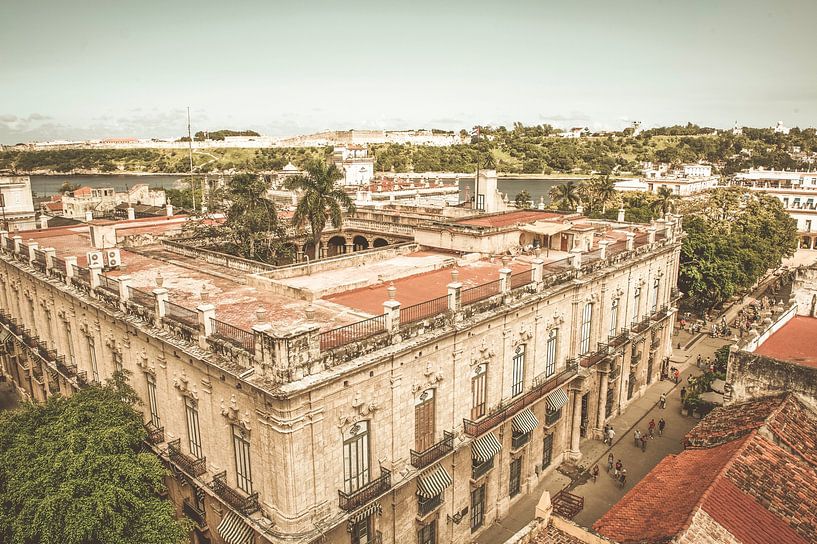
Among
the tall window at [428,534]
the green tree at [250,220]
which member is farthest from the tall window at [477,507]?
the green tree at [250,220]

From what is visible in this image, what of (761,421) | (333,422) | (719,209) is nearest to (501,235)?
(761,421)

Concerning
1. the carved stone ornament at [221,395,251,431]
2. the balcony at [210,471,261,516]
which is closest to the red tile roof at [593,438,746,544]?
the balcony at [210,471,261,516]

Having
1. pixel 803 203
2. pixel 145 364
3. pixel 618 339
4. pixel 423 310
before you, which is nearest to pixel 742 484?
pixel 423 310

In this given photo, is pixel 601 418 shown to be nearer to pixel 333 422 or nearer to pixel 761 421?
pixel 761 421

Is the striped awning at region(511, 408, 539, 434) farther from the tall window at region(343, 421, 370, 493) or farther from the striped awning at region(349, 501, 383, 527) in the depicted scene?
the tall window at region(343, 421, 370, 493)

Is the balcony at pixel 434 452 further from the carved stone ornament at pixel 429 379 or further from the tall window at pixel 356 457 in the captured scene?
the carved stone ornament at pixel 429 379

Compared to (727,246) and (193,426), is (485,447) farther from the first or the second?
(727,246)
